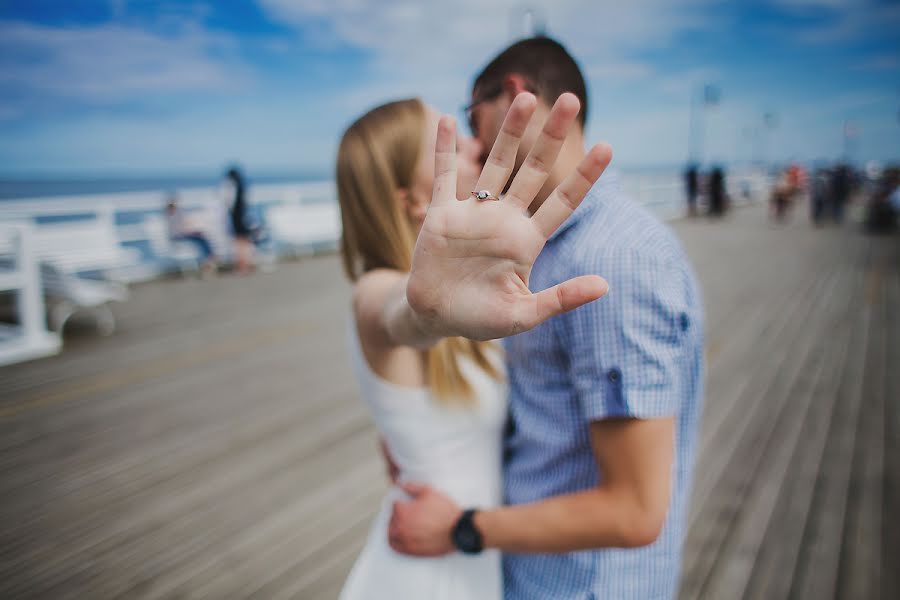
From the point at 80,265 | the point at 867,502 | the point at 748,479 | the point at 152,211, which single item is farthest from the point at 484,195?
the point at 152,211

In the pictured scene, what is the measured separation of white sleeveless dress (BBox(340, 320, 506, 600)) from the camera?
3.69ft

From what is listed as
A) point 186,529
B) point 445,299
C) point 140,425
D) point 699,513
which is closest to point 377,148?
point 445,299

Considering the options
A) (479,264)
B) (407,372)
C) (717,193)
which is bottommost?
(407,372)

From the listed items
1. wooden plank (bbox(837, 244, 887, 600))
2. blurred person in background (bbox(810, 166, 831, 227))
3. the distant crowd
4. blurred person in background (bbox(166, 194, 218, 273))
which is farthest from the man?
blurred person in background (bbox(810, 166, 831, 227))

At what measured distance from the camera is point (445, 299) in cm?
74

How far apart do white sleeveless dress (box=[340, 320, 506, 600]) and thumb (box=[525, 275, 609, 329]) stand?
0.59m

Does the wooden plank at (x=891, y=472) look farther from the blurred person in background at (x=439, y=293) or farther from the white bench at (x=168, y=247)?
the white bench at (x=168, y=247)

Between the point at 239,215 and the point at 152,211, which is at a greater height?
the point at 152,211

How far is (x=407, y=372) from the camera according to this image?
1.19 m

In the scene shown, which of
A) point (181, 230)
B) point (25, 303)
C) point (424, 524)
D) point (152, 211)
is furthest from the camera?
point (152, 211)

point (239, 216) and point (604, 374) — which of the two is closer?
point (604, 374)

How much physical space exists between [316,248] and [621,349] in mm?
11532

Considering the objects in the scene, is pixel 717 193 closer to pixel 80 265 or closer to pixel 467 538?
pixel 80 265

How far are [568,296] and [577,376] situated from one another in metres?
0.25
